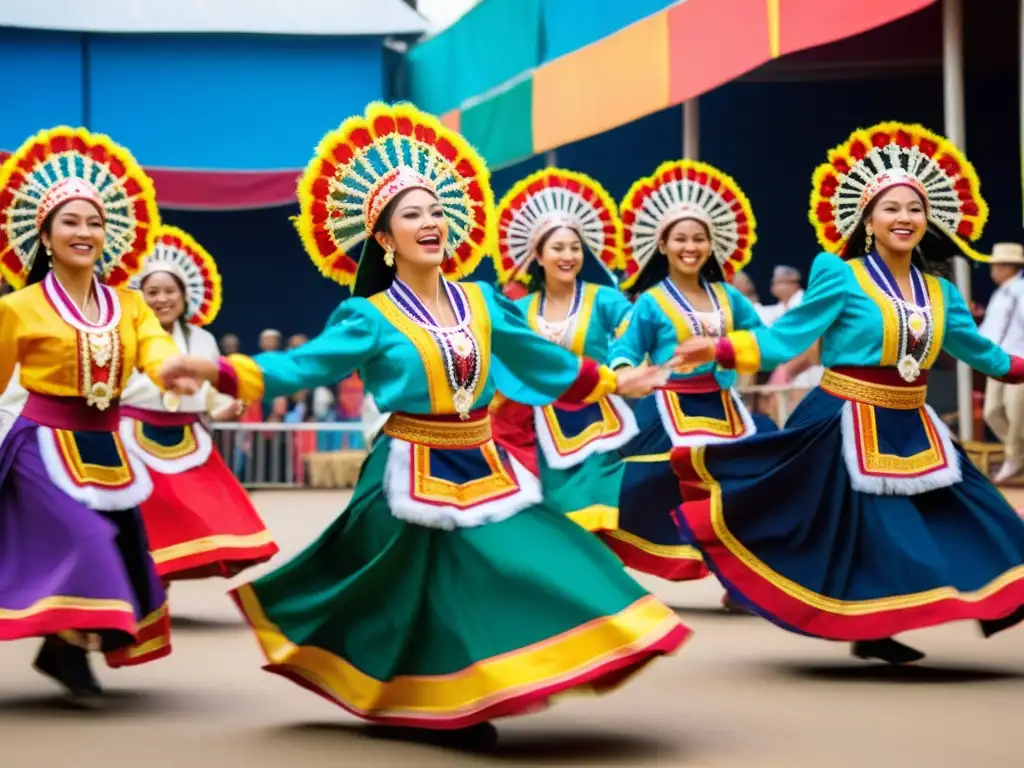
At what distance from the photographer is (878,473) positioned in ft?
20.6

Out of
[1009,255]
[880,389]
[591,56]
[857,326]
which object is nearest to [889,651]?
[880,389]

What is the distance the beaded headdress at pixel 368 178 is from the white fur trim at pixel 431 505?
68 centimetres

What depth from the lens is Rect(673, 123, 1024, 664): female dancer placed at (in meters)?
6.14

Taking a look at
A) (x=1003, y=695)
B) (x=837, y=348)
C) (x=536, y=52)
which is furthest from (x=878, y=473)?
(x=536, y=52)

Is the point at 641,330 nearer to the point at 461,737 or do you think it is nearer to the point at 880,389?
the point at 880,389

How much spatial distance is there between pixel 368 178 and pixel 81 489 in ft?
4.20

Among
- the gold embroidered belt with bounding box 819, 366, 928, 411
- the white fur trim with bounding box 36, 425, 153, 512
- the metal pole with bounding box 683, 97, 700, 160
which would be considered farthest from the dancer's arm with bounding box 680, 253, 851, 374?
the metal pole with bounding box 683, 97, 700, 160

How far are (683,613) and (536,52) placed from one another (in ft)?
34.5

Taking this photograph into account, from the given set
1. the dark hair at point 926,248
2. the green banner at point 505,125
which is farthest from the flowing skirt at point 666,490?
the green banner at point 505,125

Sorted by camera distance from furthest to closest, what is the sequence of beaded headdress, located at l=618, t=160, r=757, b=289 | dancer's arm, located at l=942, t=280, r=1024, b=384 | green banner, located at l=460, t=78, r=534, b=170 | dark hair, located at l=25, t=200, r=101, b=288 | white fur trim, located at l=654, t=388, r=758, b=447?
green banner, located at l=460, t=78, r=534, b=170, beaded headdress, located at l=618, t=160, r=757, b=289, white fur trim, located at l=654, t=388, r=758, b=447, dancer's arm, located at l=942, t=280, r=1024, b=384, dark hair, located at l=25, t=200, r=101, b=288

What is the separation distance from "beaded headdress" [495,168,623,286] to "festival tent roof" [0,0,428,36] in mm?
12504

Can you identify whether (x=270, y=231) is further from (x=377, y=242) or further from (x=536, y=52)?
(x=377, y=242)

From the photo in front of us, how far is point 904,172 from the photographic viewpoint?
21.8 ft

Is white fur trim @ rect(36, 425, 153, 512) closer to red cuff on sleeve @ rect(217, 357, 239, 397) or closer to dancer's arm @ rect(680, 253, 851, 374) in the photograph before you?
red cuff on sleeve @ rect(217, 357, 239, 397)
